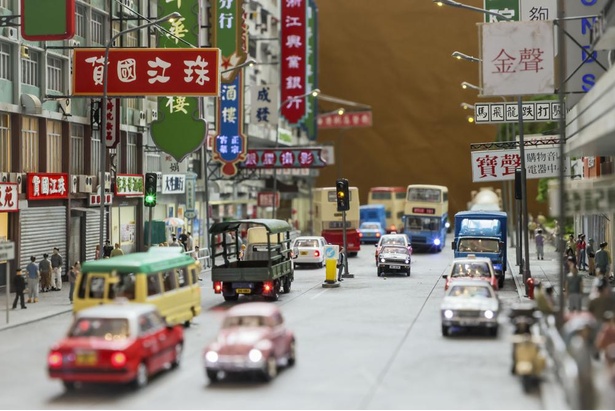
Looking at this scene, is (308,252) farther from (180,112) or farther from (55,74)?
(55,74)

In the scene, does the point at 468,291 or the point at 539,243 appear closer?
the point at 468,291

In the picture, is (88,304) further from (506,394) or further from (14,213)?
(14,213)

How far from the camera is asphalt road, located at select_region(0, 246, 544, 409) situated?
1902 cm

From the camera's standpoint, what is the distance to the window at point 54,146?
4625 cm

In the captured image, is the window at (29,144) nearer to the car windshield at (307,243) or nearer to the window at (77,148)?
the window at (77,148)

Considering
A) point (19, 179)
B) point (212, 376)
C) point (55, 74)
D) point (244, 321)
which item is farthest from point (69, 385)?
point (55, 74)

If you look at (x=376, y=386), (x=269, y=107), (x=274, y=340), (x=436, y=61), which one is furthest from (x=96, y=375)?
(x=436, y=61)

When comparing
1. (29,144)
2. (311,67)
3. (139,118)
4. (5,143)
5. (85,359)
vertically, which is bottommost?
(85,359)

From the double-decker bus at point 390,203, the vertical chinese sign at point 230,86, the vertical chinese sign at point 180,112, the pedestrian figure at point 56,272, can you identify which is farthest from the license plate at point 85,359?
the double-decker bus at point 390,203

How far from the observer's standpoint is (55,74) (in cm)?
4691

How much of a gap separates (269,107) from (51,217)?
2939cm

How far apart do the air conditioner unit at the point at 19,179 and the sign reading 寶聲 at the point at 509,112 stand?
18164 mm

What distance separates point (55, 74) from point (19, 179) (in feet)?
21.7

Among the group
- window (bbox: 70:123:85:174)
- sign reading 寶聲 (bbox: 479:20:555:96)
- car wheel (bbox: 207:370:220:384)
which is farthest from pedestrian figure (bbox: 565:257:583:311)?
window (bbox: 70:123:85:174)
